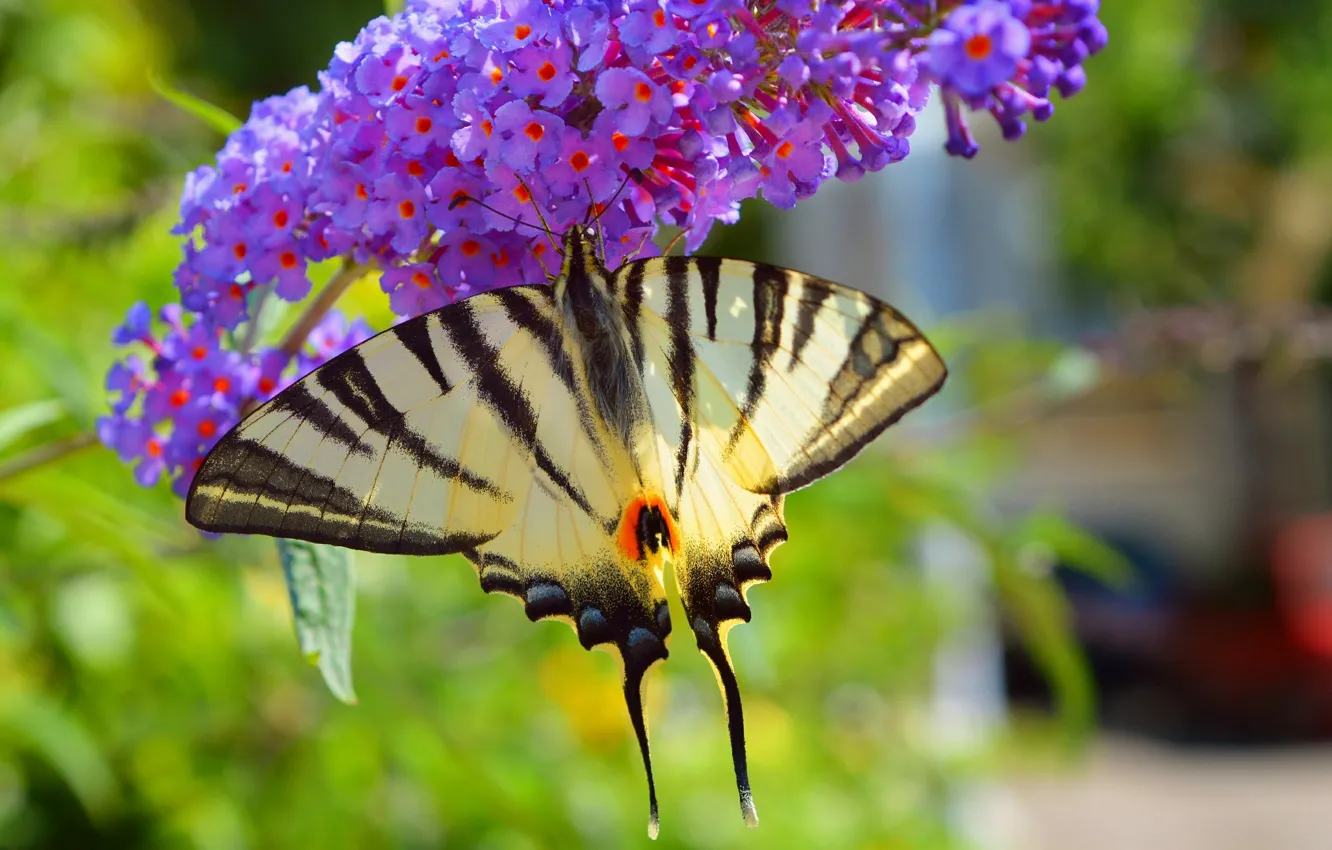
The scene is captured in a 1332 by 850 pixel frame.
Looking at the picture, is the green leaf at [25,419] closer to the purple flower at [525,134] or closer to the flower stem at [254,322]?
the flower stem at [254,322]

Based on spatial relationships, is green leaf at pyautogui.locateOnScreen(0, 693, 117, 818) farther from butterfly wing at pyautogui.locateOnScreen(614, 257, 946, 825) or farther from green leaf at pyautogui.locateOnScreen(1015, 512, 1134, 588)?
green leaf at pyautogui.locateOnScreen(1015, 512, 1134, 588)

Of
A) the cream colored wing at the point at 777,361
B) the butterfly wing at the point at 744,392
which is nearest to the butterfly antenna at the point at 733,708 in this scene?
the butterfly wing at the point at 744,392

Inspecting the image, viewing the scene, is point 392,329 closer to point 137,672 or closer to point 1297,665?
point 137,672

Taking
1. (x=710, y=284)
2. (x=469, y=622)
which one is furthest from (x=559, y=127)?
(x=469, y=622)

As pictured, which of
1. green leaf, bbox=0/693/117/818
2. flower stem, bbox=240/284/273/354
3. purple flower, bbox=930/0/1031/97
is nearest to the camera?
purple flower, bbox=930/0/1031/97

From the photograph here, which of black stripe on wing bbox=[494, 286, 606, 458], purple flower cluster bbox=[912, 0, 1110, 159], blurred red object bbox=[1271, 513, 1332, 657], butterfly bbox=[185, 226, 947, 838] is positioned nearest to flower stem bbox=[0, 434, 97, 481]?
butterfly bbox=[185, 226, 947, 838]

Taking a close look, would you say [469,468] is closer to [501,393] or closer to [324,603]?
[501,393]

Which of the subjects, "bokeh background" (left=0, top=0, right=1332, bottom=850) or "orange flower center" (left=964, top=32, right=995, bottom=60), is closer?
"orange flower center" (left=964, top=32, right=995, bottom=60)
